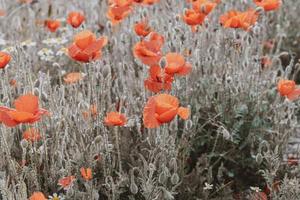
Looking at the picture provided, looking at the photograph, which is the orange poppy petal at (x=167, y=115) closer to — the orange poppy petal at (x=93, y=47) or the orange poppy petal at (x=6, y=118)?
the orange poppy petal at (x=93, y=47)

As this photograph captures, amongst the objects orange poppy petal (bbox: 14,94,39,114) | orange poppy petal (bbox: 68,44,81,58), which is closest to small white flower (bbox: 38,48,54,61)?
orange poppy petal (bbox: 68,44,81,58)

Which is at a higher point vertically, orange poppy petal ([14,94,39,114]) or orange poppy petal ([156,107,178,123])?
orange poppy petal ([14,94,39,114])

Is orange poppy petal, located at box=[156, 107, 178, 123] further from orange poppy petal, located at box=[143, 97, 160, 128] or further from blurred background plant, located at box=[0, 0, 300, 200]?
blurred background plant, located at box=[0, 0, 300, 200]

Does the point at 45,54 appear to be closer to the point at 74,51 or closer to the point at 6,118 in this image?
the point at 74,51

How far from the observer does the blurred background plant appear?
8.91 feet

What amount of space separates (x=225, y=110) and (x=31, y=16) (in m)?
2.06

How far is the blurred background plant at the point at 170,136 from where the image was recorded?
107 inches

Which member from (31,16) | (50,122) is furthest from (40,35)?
(50,122)

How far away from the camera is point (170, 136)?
275 centimetres

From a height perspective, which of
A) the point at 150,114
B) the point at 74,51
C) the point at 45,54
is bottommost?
the point at 45,54

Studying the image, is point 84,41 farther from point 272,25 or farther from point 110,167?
point 272,25

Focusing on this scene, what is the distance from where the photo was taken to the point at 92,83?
9.23 feet

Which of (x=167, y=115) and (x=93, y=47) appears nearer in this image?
(x=167, y=115)

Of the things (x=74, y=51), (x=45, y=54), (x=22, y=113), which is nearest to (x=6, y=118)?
(x=22, y=113)
